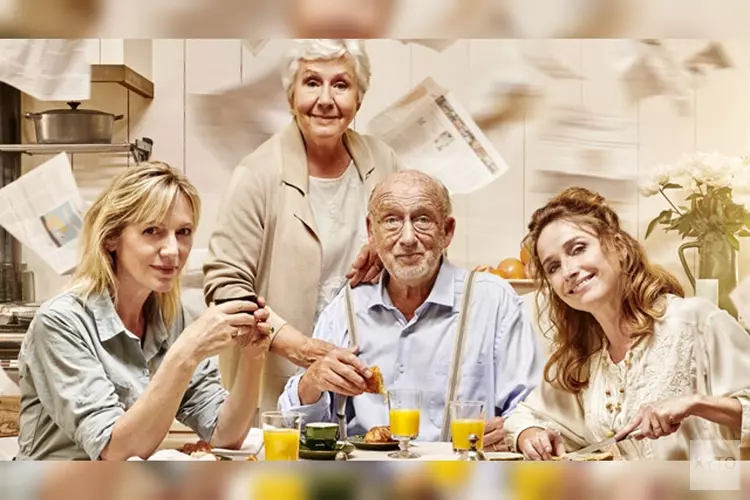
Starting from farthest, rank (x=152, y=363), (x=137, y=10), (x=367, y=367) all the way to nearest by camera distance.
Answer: (x=367, y=367)
(x=152, y=363)
(x=137, y=10)

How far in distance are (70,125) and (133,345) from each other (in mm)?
405

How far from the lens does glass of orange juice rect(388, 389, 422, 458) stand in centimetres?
146

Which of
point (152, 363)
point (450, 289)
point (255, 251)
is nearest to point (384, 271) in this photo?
point (450, 289)

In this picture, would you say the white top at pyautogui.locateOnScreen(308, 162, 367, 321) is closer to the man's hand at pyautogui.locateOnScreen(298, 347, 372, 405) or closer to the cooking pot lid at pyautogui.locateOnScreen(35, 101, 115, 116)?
the man's hand at pyautogui.locateOnScreen(298, 347, 372, 405)

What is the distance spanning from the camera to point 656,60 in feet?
5.33

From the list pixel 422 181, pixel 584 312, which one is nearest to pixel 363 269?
pixel 422 181

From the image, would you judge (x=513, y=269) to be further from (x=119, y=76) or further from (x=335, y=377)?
(x=119, y=76)

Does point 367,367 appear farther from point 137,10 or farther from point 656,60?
point 137,10

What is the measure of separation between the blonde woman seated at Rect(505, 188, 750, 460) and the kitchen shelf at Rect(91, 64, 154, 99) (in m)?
0.80

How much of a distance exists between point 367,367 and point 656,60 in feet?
2.64

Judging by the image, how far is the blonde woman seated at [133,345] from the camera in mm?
1387

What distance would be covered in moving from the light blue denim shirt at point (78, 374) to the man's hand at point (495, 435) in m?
0.62

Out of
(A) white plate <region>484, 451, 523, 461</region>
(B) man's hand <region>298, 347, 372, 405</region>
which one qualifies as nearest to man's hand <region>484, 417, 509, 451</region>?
(A) white plate <region>484, 451, 523, 461</region>

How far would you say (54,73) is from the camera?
1.50 metres
